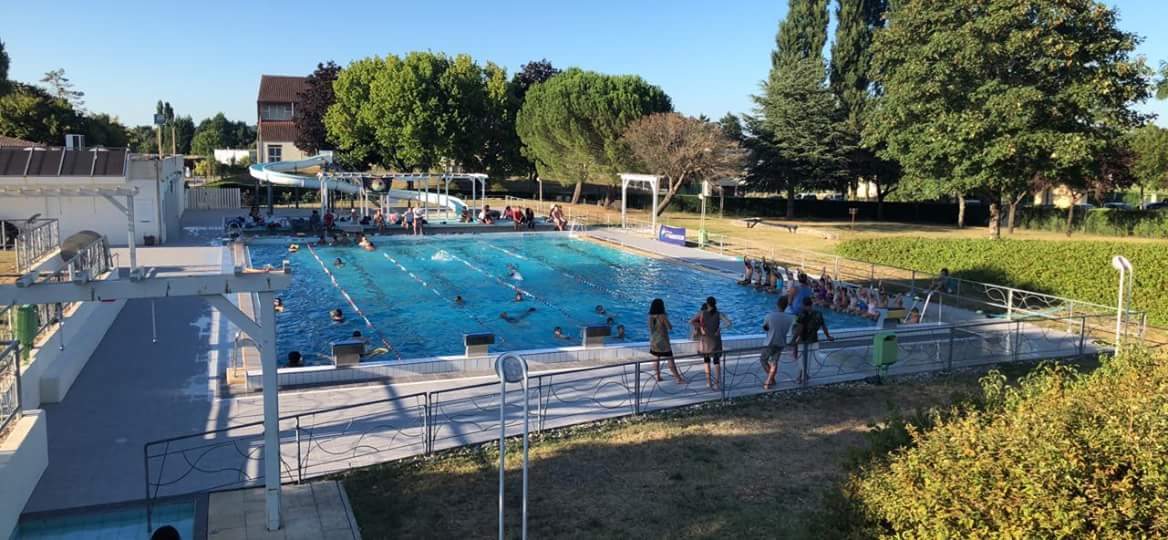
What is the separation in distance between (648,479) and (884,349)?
6.06m

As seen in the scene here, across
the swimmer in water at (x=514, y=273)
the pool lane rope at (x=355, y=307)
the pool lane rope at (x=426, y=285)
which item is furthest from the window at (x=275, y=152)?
the swimmer in water at (x=514, y=273)

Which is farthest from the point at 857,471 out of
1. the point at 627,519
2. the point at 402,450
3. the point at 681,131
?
the point at 681,131

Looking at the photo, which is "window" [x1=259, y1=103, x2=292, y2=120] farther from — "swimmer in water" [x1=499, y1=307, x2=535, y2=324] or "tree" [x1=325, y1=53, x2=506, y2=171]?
"swimmer in water" [x1=499, y1=307, x2=535, y2=324]

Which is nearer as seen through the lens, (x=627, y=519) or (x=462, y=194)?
(x=627, y=519)

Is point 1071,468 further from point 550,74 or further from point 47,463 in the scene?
point 550,74

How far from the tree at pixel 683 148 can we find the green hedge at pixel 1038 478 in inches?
1598

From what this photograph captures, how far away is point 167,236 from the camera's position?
3275cm

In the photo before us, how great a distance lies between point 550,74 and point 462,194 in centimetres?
1277

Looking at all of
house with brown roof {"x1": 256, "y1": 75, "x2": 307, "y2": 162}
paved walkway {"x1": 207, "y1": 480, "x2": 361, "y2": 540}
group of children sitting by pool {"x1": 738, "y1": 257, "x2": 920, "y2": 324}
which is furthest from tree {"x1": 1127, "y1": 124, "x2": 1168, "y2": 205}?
house with brown roof {"x1": 256, "y1": 75, "x2": 307, "y2": 162}

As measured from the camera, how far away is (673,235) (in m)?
35.6

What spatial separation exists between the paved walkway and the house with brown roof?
78214mm

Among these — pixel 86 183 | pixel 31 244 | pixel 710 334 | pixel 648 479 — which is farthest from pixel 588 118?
pixel 648 479

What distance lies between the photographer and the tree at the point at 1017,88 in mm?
28766

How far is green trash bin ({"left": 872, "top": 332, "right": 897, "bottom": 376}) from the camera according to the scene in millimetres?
13258
